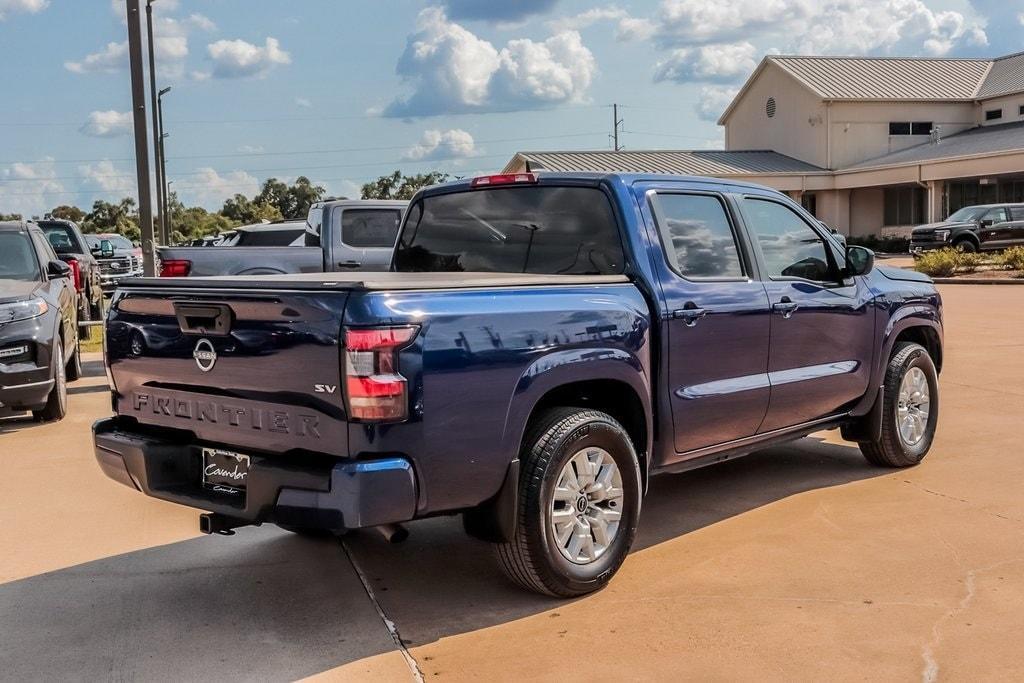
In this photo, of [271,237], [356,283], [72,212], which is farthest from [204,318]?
[72,212]

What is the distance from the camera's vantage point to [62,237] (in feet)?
60.9

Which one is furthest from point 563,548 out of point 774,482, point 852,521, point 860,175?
point 860,175

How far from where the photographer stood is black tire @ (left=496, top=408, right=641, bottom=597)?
4613 mm

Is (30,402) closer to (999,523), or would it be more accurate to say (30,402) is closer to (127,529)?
(127,529)

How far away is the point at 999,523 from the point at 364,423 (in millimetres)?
3668

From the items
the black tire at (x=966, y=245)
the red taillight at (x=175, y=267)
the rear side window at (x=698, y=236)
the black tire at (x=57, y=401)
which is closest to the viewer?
the rear side window at (x=698, y=236)

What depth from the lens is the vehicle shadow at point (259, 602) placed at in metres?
4.25

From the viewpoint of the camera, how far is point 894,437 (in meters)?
7.02

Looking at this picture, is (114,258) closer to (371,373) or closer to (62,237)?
(62,237)

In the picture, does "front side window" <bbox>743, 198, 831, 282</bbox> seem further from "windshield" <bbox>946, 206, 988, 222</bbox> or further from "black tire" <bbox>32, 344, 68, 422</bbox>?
"windshield" <bbox>946, 206, 988, 222</bbox>

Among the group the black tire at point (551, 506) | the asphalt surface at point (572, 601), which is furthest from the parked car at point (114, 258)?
the black tire at point (551, 506)

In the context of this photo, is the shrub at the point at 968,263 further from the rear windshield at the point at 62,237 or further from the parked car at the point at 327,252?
the rear windshield at the point at 62,237

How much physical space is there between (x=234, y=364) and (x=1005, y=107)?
4976cm

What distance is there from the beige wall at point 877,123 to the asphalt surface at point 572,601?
4341 cm
